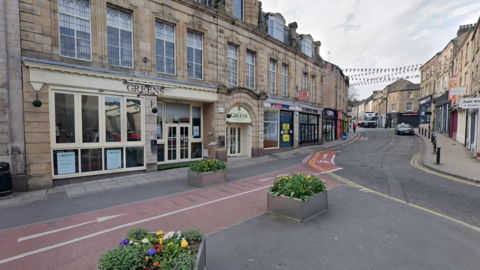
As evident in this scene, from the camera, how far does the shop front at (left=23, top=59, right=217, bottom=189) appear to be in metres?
8.61

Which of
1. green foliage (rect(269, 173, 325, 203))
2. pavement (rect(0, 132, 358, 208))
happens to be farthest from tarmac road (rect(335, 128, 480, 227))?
pavement (rect(0, 132, 358, 208))

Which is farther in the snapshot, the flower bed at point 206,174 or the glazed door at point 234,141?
the glazed door at point 234,141

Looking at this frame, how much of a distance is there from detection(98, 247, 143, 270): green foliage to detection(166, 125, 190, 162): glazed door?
35.4ft

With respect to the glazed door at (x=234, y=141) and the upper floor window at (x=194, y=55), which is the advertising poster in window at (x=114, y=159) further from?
the glazed door at (x=234, y=141)

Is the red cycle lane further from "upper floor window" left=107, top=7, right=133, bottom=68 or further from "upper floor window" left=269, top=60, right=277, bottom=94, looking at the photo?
"upper floor window" left=269, top=60, right=277, bottom=94

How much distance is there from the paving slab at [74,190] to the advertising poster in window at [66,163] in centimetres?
65

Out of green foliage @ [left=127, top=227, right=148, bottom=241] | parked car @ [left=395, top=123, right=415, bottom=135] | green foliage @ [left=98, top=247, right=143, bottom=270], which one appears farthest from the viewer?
parked car @ [left=395, top=123, right=415, bottom=135]

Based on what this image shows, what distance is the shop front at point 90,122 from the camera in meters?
8.61

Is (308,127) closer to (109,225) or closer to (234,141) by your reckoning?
(234,141)

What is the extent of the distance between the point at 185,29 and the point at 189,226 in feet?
36.5

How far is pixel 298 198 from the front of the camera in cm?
543

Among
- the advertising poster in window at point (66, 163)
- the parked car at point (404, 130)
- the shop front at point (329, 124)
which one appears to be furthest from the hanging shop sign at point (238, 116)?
the parked car at point (404, 130)

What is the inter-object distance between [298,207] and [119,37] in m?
10.8

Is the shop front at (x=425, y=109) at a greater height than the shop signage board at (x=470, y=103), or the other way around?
the shop front at (x=425, y=109)
